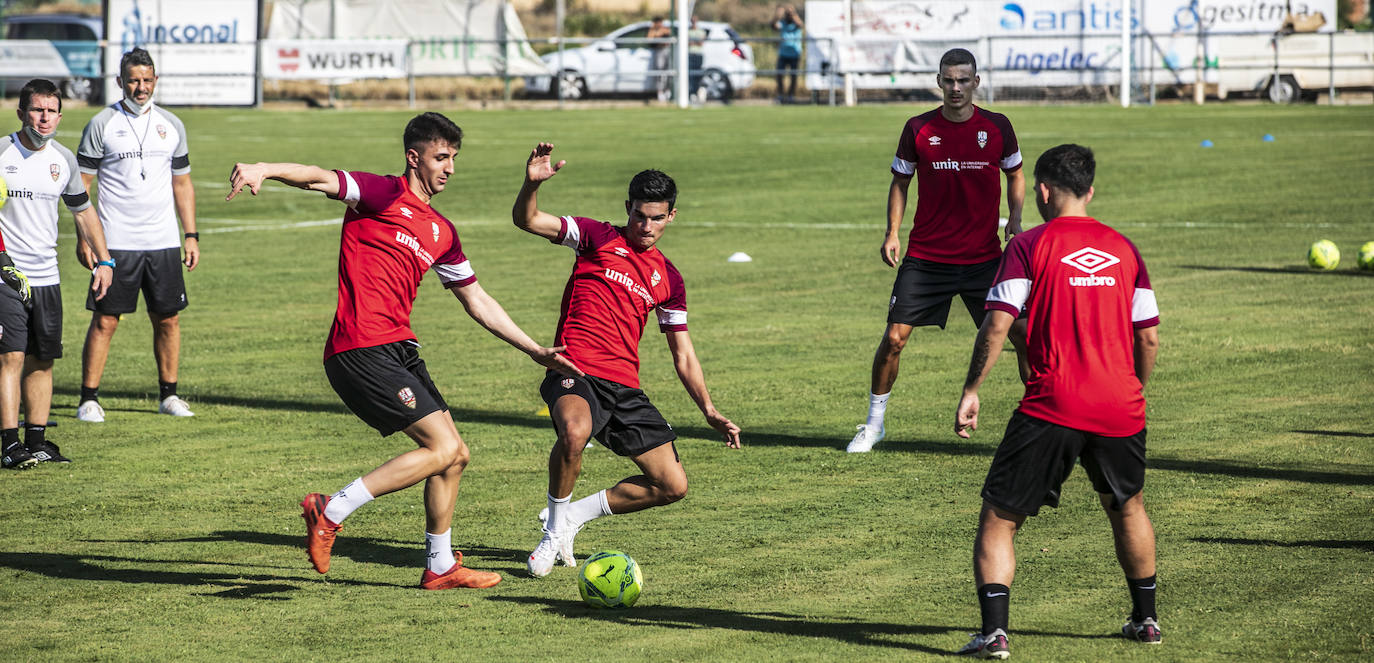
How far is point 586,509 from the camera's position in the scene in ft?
24.0

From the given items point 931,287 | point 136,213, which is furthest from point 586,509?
point 136,213

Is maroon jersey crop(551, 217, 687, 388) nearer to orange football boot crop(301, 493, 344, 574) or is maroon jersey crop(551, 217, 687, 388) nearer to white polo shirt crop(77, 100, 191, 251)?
orange football boot crop(301, 493, 344, 574)

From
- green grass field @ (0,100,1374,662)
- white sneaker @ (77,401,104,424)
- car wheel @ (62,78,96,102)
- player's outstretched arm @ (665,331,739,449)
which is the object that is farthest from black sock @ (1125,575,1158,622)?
car wheel @ (62,78,96,102)

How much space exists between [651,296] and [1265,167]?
21.2m

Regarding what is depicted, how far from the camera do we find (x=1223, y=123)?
33.0 m

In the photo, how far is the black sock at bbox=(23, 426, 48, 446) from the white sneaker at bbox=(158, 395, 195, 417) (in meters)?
1.45

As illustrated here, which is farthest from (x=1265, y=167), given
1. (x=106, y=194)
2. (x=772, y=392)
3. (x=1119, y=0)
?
(x=106, y=194)

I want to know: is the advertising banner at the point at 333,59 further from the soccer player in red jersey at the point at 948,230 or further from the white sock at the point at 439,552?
the white sock at the point at 439,552

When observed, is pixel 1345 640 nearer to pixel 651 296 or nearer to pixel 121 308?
pixel 651 296

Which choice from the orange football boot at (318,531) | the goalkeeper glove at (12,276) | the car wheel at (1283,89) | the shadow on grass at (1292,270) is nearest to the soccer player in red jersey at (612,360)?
the orange football boot at (318,531)

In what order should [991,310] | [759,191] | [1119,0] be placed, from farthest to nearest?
[1119,0]
[759,191]
[991,310]

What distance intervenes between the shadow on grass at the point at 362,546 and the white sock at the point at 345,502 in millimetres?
775

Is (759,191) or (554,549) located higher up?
(759,191)

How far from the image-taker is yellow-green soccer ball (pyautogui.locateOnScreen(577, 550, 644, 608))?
21.7 ft
